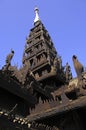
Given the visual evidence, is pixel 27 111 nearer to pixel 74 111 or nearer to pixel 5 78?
pixel 5 78

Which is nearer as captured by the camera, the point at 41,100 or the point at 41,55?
the point at 41,100

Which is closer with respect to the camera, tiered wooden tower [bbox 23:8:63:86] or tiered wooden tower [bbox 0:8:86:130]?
tiered wooden tower [bbox 0:8:86:130]

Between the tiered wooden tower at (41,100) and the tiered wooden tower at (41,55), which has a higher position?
the tiered wooden tower at (41,55)

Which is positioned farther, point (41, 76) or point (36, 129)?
point (41, 76)

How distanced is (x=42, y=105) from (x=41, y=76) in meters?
12.2

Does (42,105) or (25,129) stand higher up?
(42,105)

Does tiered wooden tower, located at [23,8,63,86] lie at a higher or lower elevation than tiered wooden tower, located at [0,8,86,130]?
higher

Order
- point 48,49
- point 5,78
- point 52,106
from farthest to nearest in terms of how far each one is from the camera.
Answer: point 48,49 → point 5,78 → point 52,106

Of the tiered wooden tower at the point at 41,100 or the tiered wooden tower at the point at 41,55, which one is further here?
the tiered wooden tower at the point at 41,55

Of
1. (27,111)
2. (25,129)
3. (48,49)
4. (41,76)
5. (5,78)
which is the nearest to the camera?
(25,129)

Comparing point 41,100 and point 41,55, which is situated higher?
point 41,55

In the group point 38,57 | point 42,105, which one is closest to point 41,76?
point 38,57

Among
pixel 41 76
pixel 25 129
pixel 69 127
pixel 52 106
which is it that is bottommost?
pixel 25 129

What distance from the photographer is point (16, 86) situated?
16688 millimetres
